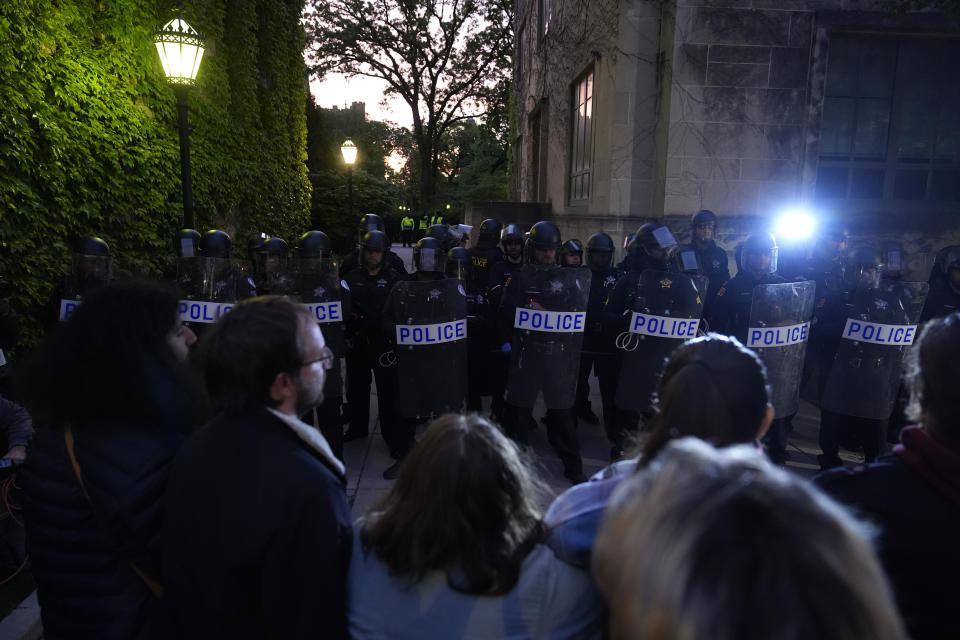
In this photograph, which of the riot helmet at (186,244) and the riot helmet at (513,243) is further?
the riot helmet at (513,243)

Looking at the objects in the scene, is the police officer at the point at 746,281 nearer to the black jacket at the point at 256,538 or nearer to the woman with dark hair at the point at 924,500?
the woman with dark hair at the point at 924,500

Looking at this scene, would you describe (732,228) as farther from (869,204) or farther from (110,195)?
(110,195)

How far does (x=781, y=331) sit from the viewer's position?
4.93 meters

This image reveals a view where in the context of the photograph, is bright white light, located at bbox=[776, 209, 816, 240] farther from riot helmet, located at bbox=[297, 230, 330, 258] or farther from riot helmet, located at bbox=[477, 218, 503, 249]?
riot helmet, located at bbox=[297, 230, 330, 258]

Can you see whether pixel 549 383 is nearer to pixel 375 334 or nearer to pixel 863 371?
pixel 375 334

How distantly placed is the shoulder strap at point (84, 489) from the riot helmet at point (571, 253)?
14.1ft

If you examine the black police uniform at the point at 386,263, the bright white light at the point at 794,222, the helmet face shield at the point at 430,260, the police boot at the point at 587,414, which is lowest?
the police boot at the point at 587,414

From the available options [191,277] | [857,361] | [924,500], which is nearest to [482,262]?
[191,277]

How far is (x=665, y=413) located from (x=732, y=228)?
7.46 m

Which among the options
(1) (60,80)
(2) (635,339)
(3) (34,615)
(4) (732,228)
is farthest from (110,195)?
(4) (732,228)

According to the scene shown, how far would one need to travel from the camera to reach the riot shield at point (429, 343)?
16.2 ft

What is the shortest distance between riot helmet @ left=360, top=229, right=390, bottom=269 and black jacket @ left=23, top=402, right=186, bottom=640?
3.84 meters

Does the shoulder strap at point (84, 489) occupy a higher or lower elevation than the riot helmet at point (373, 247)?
lower

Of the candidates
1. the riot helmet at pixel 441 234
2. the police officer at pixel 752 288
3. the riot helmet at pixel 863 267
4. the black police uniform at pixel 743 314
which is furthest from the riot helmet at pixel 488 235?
the riot helmet at pixel 863 267
